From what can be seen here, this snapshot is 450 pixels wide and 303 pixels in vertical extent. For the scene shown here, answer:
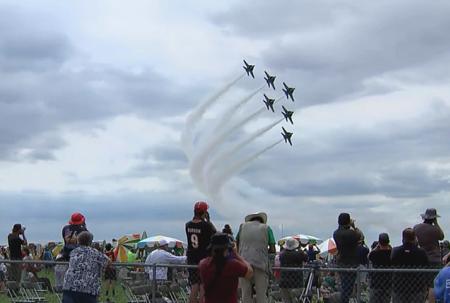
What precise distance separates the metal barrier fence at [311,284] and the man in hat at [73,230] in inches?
14.5

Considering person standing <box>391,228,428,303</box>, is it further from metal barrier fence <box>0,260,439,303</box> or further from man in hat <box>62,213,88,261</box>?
man in hat <box>62,213,88,261</box>

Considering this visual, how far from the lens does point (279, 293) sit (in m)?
17.1

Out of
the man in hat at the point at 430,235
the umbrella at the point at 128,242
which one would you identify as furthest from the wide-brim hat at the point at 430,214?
the umbrella at the point at 128,242

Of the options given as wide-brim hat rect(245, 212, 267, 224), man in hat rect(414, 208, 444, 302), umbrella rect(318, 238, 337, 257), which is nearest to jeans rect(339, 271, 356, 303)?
man in hat rect(414, 208, 444, 302)

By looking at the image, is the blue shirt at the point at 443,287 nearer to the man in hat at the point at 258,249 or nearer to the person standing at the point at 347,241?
the man in hat at the point at 258,249

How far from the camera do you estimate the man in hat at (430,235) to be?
14.4 m

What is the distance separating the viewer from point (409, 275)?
1352cm

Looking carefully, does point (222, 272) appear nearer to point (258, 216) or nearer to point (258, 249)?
point (258, 249)

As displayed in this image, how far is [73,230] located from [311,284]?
419 centimetres

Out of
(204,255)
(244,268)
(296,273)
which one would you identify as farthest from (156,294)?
(244,268)

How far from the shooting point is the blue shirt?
9.23m

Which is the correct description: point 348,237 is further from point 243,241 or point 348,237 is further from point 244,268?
point 244,268

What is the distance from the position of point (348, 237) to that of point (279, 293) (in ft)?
8.99

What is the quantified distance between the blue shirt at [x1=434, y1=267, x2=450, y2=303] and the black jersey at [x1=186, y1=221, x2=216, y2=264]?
214 inches
